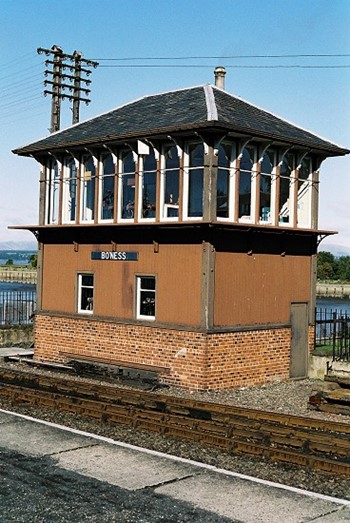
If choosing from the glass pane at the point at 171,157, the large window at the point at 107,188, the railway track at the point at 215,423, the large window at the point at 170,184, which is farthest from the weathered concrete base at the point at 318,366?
the large window at the point at 107,188

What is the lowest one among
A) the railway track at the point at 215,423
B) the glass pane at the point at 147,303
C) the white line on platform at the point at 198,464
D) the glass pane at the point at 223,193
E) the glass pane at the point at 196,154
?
the white line on platform at the point at 198,464

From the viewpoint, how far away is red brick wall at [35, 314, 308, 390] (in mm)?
18391

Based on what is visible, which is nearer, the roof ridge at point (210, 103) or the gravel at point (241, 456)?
the gravel at point (241, 456)

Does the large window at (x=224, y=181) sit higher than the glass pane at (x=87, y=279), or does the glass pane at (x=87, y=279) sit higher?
the large window at (x=224, y=181)

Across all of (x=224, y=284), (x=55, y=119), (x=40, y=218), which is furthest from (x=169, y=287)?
(x=55, y=119)

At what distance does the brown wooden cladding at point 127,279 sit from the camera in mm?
18766

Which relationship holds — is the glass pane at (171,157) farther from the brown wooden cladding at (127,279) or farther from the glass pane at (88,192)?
the glass pane at (88,192)

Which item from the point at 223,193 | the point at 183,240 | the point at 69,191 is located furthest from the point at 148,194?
the point at 69,191

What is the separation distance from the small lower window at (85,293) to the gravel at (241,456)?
2.33 metres

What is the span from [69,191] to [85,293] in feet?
11.4

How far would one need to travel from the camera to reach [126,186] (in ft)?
67.6

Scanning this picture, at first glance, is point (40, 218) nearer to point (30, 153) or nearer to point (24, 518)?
point (30, 153)

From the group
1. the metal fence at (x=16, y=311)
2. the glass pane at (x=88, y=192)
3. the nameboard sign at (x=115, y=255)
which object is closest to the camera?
the nameboard sign at (x=115, y=255)

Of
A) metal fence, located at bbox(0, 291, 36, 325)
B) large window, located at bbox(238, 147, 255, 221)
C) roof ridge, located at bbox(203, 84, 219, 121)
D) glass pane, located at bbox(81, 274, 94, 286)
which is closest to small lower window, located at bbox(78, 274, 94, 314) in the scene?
glass pane, located at bbox(81, 274, 94, 286)
